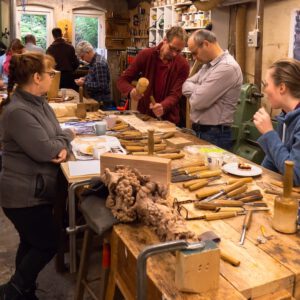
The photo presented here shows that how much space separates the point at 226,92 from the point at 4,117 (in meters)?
1.78

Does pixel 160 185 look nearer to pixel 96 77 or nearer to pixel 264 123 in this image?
A: pixel 264 123

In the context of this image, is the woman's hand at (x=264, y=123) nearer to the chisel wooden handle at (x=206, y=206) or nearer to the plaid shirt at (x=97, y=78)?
the chisel wooden handle at (x=206, y=206)

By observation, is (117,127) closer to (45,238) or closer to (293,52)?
(45,238)

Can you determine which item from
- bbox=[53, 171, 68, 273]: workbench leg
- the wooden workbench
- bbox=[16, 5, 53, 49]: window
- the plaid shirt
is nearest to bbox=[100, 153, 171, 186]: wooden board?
the wooden workbench

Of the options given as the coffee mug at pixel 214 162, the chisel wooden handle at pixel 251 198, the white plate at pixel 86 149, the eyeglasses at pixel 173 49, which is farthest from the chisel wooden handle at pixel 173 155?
the eyeglasses at pixel 173 49

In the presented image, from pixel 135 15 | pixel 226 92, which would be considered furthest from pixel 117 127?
pixel 135 15

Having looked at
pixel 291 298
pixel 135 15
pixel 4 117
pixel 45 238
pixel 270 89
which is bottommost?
pixel 45 238

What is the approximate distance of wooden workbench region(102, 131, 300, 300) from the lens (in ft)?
3.99

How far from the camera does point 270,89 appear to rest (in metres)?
2.20

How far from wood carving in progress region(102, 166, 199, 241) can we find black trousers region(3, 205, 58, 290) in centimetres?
78

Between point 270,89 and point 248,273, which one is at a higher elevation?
point 270,89

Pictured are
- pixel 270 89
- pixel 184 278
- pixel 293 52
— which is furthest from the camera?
pixel 293 52

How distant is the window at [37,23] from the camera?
9.73m

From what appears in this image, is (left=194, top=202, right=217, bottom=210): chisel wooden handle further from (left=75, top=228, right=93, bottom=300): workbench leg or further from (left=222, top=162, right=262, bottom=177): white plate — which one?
(left=75, top=228, right=93, bottom=300): workbench leg
